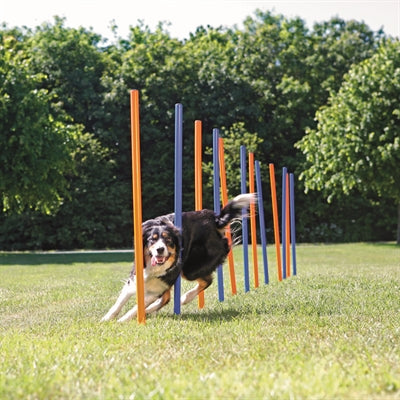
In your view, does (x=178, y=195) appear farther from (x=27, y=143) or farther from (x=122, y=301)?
(x=27, y=143)

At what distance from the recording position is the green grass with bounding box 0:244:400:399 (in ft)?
10.8

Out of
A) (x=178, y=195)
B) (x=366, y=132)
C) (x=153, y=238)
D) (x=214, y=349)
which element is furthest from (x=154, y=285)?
(x=366, y=132)

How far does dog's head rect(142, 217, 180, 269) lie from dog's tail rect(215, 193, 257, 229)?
2.46 feet

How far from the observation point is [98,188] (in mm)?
25703

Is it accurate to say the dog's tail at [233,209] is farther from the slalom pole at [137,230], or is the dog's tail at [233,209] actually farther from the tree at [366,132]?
the tree at [366,132]

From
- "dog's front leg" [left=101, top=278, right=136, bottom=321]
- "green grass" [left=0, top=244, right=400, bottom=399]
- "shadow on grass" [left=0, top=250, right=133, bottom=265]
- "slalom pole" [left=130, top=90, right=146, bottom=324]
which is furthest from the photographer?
"shadow on grass" [left=0, top=250, right=133, bottom=265]

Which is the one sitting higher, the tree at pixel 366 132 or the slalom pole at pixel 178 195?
the tree at pixel 366 132

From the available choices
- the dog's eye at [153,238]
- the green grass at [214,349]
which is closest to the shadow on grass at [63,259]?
the green grass at [214,349]

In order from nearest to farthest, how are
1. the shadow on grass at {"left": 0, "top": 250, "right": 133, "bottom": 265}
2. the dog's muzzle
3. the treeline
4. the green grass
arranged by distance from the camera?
the green grass, the dog's muzzle, the shadow on grass at {"left": 0, "top": 250, "right": 133, "bottom": 265}, the treeline

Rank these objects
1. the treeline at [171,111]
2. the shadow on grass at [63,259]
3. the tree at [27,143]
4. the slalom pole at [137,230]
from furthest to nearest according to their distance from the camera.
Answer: the treeline at [171,111]
the tree at [27,143]
the shadow on grass at [63,259]
the slalom pole at [137,230]

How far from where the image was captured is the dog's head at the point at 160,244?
5934 millimetres

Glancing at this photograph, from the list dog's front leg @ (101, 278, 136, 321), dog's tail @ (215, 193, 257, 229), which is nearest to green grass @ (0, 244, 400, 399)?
dog's front leg @ (101, 278, 136, 321)

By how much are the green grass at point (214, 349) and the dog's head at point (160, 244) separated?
52 centimetres

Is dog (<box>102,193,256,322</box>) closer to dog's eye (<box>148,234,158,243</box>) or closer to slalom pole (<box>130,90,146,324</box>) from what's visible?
dog's eye (<box>148,234,158,243</box>)
